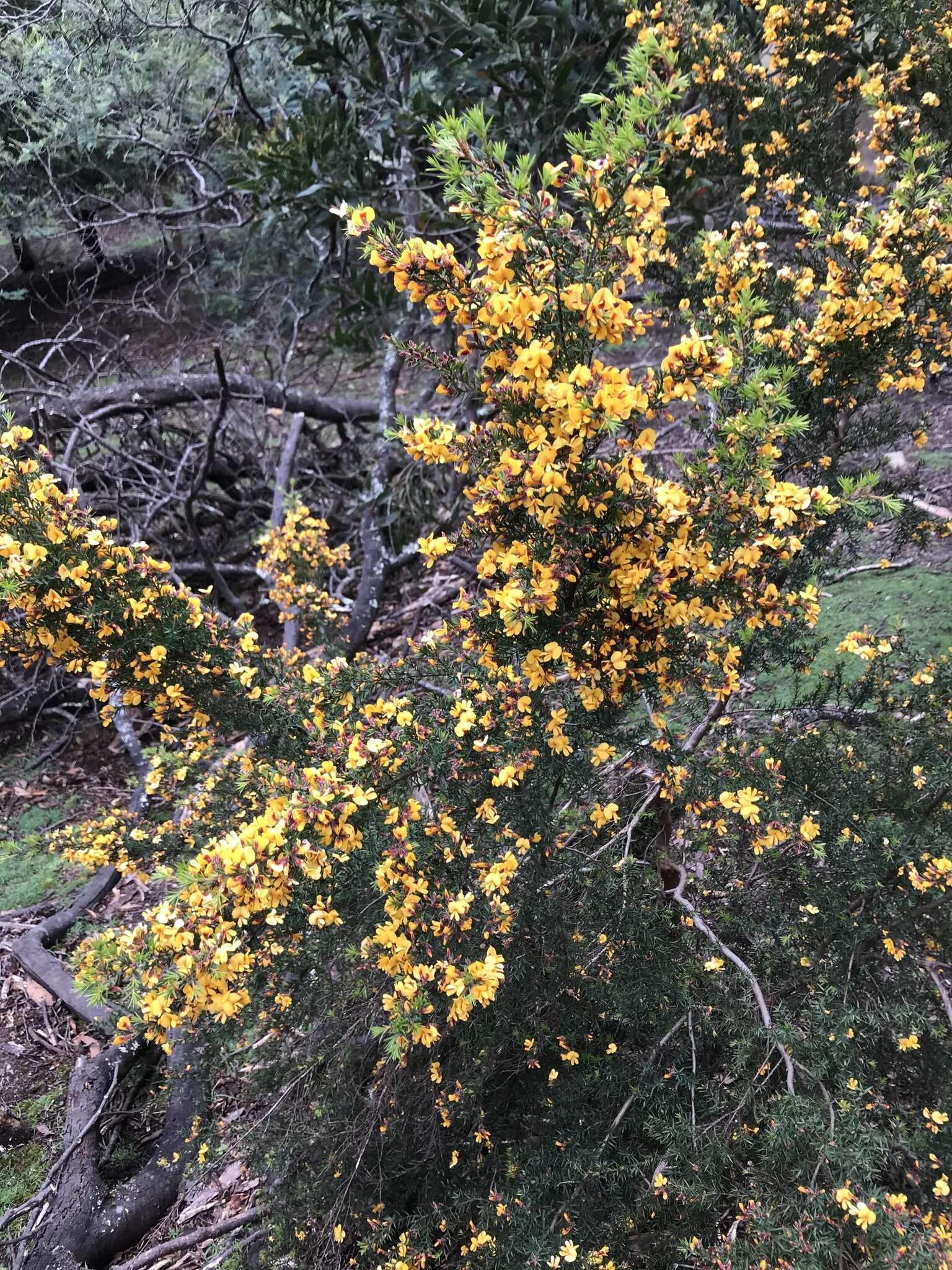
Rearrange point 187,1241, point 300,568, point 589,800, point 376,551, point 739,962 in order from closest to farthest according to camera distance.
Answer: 1. point 739,962
2. point 589,800
3. point 187,1241
4. point 300,568
5. point 376,551

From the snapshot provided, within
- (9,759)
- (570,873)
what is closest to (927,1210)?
(570,873)

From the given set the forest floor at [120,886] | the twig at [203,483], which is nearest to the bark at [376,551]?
the forest floor at [120,886]

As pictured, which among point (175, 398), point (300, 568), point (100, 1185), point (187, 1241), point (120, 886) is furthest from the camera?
point (175, 398)

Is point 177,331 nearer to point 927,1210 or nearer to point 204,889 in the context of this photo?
point 204,889

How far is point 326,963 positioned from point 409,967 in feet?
1.92

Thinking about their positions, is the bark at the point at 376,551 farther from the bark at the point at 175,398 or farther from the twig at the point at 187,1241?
the twig at the point at 187,1241

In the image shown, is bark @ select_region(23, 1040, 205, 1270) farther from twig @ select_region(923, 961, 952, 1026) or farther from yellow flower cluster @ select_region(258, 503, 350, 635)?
twig @ select_region(923, 961, 952, 1026)

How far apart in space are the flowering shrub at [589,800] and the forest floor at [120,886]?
736 millimetres

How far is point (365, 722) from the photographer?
201cm

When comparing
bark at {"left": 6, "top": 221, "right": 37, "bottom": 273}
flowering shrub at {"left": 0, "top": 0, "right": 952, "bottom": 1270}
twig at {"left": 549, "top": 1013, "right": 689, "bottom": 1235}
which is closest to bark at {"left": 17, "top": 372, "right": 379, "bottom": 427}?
bark at {"left": 6, "top": 221, "right": 37, "bottom": 273}

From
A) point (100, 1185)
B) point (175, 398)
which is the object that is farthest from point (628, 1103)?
point (175, 398)

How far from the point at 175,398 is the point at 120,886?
3.78 m

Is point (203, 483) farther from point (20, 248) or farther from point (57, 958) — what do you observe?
point (20, 248)

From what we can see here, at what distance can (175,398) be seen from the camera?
6.21 meters
